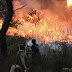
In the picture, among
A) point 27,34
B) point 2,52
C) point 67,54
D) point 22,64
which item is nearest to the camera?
point 22,64

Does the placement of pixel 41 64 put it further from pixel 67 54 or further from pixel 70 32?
pixel 70 32

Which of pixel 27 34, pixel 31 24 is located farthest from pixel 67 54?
pixel 31 24

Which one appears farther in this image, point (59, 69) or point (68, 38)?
point (68, 38)

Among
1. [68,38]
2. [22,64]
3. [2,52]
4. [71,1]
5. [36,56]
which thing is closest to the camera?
[22,64]

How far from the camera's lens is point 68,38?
9852 mm

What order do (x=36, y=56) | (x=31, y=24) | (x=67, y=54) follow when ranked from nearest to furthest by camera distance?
(x=36, y=56) → (x=67, y=54) → (x=31, y=24)

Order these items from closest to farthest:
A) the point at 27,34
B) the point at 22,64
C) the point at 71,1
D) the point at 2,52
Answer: the point at 22,64 < the point at 2,52 < the point at 71,1 < the point at 27,34

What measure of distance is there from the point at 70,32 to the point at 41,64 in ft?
13.4

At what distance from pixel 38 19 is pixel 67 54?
1823 centimetres

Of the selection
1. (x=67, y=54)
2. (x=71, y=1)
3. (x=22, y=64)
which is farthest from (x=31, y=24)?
(x=22, y=64)

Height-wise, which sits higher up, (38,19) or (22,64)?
(38,19)

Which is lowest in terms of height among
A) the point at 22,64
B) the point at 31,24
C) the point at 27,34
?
the point at 22,64

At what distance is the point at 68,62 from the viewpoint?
7215 mm

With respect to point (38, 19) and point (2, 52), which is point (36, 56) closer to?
point (2, 52)
